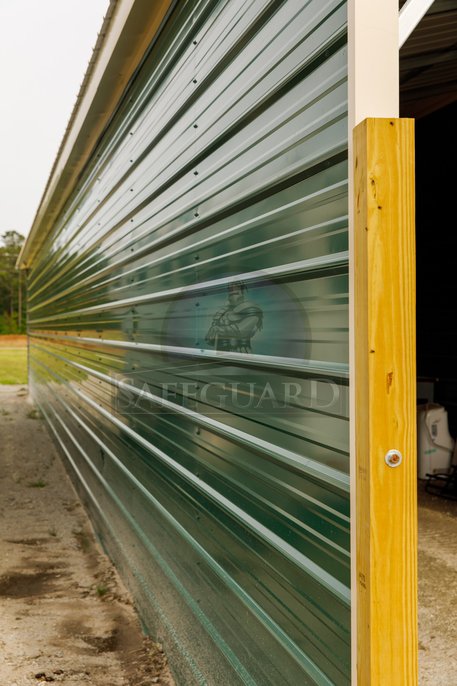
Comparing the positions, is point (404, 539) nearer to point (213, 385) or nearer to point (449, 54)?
point (213, 385)

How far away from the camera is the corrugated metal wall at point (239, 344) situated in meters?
1.49

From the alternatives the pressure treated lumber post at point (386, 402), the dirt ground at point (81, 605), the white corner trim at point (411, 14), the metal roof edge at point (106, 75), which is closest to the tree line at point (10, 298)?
the metal roof edge at point (106, 75)

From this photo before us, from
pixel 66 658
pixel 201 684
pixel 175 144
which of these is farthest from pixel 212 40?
pixel 66 658

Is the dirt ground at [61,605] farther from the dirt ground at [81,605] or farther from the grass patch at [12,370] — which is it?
the grass patch at [12,370]

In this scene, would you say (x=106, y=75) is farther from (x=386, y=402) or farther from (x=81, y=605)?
(x=386, y=402)

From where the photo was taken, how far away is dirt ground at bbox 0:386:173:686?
282 centimetres

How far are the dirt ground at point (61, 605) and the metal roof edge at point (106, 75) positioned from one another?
2946 mm

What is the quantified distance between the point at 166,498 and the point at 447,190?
465cm

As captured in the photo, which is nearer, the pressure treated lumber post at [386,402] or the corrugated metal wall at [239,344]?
the pressure treated lumber post at [386,402]

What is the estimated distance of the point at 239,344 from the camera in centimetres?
204

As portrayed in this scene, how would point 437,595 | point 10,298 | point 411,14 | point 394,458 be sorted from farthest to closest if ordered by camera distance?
point 10,298 → point 437,595 → point 411,14 → point 394,458

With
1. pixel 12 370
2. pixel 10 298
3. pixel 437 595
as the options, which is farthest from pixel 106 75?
pixel 10 298

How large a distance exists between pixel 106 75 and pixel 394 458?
3348 mm

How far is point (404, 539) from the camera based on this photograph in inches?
50.3
